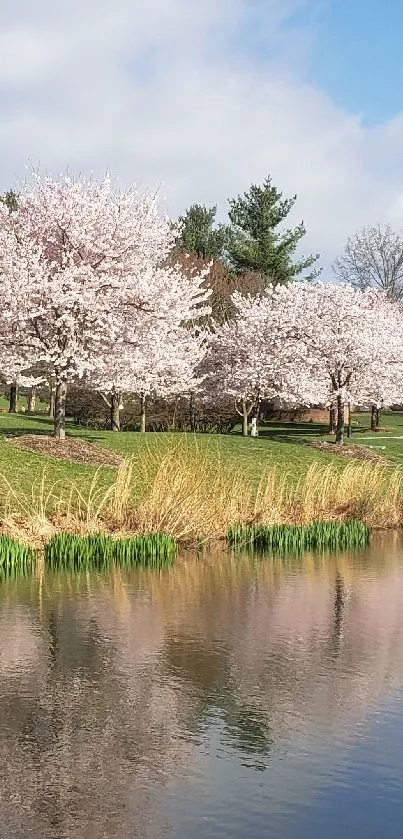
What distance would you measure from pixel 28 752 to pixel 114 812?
54.0 inches

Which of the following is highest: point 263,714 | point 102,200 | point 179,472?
point 102,200

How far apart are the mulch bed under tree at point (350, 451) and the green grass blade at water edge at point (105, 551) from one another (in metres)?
18.0

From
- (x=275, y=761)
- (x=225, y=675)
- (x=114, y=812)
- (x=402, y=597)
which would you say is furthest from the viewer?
(x=402, y=597)

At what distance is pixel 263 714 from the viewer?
912 cm

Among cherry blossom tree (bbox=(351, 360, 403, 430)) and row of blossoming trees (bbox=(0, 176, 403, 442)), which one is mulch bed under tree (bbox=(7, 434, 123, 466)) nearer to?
row of blossoming trees (bbox=(0, 176, 403, 442))

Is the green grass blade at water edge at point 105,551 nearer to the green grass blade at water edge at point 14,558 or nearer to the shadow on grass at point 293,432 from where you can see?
the green grass blade at water edge at point 14,558

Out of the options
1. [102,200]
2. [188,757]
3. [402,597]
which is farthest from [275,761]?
[102,200]

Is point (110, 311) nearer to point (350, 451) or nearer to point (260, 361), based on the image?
point (350, 451)

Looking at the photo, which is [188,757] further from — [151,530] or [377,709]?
[151,530]

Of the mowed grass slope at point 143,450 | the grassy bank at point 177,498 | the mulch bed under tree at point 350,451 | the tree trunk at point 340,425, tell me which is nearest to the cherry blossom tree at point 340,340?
the tree trunk at point 340,425

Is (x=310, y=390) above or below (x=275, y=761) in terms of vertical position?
above

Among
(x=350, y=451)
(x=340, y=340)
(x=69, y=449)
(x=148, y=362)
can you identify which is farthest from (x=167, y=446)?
(x=340, y=340)

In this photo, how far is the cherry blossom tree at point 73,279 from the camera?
30.3 metres

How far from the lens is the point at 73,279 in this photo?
30.8 m
